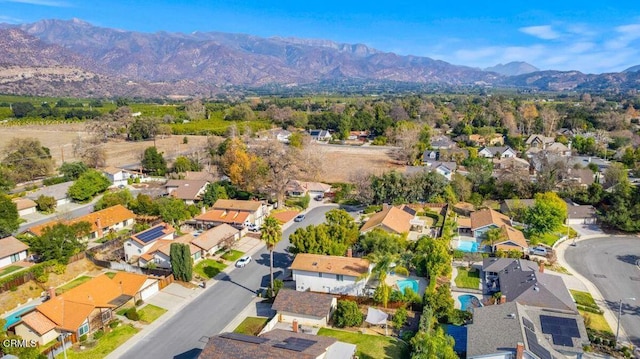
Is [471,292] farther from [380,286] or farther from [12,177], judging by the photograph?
[12,177]

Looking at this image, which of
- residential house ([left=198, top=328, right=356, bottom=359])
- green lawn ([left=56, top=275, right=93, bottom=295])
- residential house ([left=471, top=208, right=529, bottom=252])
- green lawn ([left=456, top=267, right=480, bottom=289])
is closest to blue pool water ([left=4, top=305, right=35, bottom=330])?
green lawn ([left=56, top=275, right=93, bottom=295])

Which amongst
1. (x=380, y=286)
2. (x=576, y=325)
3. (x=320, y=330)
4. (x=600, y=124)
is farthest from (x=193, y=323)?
(x=600, y=124)

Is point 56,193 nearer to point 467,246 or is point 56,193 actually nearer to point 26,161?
point 26,161

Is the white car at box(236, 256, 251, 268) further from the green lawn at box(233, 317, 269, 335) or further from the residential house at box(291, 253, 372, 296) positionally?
the green lawn at box(233, 317, 269, 335)

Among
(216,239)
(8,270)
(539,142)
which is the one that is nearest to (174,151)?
(216,239)

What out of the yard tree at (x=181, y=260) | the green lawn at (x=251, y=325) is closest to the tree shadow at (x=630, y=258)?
the green lawn at (x=251, y=325)

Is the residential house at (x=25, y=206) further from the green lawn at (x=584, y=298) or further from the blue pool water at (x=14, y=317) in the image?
the green lawn at (x=584, y=298)
